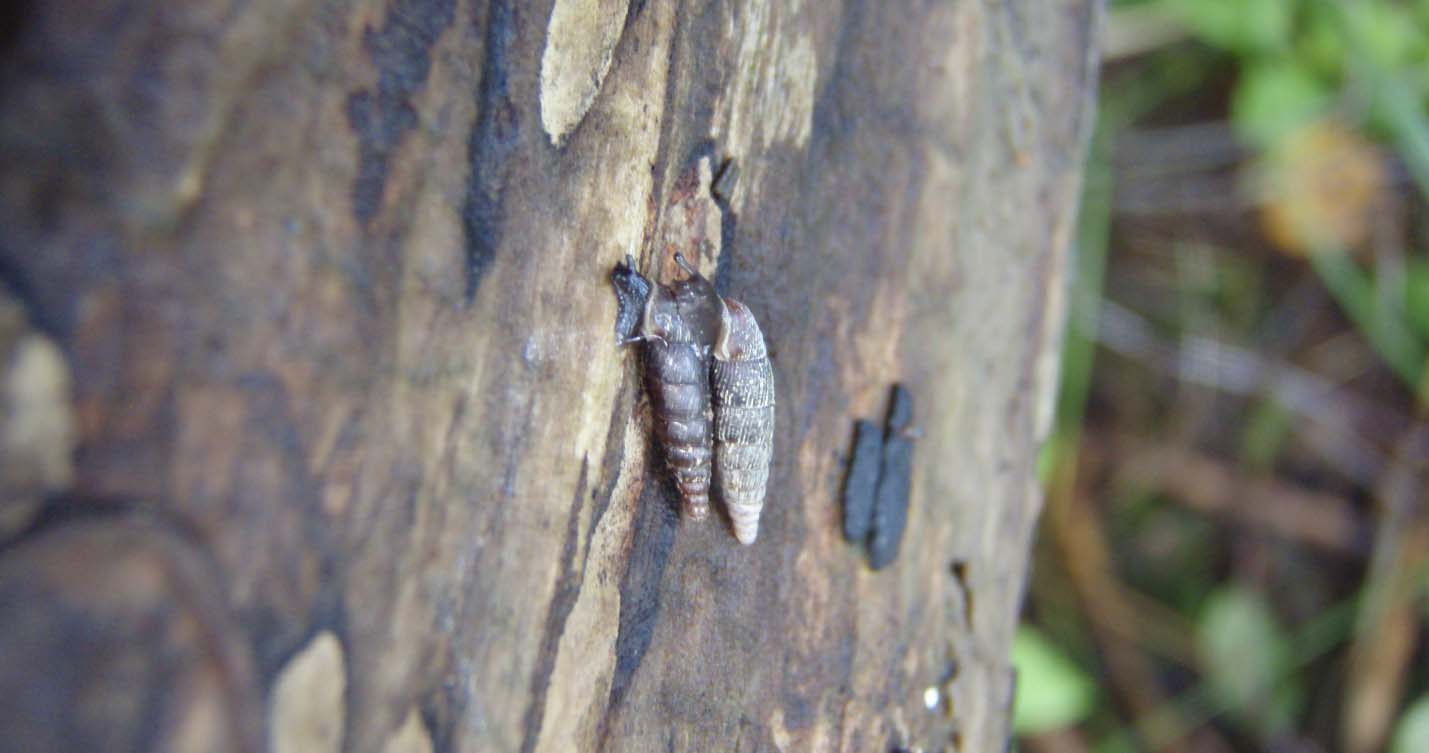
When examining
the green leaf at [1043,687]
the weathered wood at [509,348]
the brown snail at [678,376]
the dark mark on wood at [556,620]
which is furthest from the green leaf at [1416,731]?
the dark mark on wood at [556,620]

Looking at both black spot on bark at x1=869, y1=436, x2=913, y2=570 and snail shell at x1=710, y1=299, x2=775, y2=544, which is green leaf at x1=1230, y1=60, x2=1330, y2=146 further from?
snail shell at x1=710, y1=299, x2=775, y2=544

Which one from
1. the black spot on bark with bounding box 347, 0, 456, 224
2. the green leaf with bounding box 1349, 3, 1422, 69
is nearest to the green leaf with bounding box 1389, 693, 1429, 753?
the green leaf with bounding box 1349, 3, 1422, 69

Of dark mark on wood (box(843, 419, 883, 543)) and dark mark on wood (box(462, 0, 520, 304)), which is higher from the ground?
dark mark on wood (box(462, 0, 520, 304))

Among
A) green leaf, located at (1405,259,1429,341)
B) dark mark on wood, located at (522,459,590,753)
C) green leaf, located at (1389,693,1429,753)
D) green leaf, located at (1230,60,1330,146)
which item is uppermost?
green leaf, located at (1230,60,1330,146)

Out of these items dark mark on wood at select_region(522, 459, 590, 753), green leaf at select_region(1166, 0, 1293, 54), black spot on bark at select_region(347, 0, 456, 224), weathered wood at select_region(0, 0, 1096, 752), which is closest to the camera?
weathered wood at select_region(0, 0, 1096, 752)

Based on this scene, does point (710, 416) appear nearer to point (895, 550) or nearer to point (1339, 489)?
point (895, 550)
